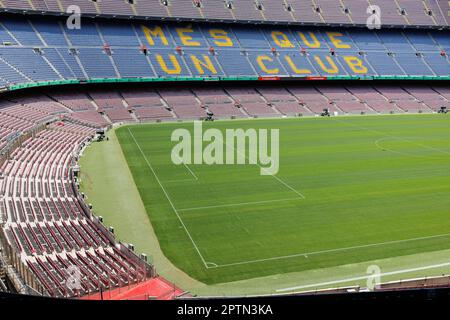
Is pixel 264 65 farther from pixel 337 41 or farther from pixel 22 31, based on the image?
pixel 22 31

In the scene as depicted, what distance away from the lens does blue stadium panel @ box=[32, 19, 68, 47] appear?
6210 cm

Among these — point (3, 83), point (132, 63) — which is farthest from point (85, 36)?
point (3, 83)

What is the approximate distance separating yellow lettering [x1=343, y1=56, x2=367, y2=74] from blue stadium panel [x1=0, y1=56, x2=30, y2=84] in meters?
46.6

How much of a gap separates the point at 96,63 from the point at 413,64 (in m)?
49.3

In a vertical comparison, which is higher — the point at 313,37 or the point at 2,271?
the point at 313,37

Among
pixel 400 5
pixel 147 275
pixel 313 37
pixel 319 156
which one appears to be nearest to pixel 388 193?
pixel 319 156

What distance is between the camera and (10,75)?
167 feet

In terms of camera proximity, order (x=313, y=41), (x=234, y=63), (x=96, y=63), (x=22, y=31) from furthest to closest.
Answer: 1. (x=313, y=41)
2. (x=234, y=63)
3. (x=96, y=63)
4. (x=22, y=31)

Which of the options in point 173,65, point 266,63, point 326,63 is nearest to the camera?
point 173,65

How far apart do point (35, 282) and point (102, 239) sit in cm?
567

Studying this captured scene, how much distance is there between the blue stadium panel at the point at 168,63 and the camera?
65.5 m

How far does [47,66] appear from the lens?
191 ft
